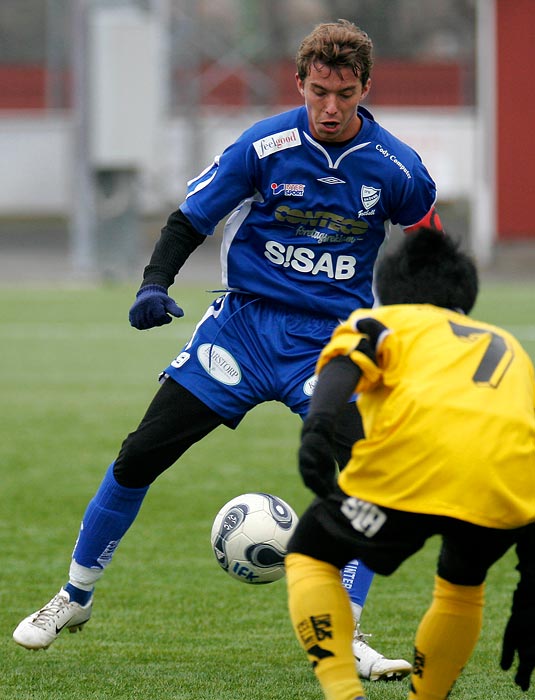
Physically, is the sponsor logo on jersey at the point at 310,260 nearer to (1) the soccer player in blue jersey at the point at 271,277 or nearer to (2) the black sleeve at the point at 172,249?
(1) the soccer player in blue jersey at the point at 271,277

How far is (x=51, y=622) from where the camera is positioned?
14.7 feet

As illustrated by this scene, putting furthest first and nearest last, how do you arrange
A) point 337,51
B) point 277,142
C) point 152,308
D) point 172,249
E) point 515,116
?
Result: point 515,116, point 172,249, point 277,142, point 152,308, point 337,51

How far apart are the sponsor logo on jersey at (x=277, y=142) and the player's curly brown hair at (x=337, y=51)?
0.20 meters

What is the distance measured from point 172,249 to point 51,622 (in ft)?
4.17

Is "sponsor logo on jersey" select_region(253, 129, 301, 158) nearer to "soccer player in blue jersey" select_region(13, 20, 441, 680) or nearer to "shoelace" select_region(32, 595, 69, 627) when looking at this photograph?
"soccer player in blue jersey" select_region(13, 20, 441, 680)

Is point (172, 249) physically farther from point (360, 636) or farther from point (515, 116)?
point (515, 116)

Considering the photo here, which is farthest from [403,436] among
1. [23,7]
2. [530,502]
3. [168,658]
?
[23,7]

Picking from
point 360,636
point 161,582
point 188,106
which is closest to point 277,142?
point 360,636

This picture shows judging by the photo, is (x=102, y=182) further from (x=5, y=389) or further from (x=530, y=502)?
(x=530, y=502)

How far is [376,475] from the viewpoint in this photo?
326 centimetres

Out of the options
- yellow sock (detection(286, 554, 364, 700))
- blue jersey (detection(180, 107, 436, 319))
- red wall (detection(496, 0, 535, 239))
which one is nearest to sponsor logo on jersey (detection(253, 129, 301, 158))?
blue jersey (detection(180, 107, 436, 319))

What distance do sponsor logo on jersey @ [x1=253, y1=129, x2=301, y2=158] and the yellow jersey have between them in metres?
1.14

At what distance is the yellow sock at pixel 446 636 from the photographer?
11.2 feet

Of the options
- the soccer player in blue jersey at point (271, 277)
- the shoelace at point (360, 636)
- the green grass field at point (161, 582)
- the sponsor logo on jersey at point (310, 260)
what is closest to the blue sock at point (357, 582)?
the soccer player in blue jersey at point (271, 277)
